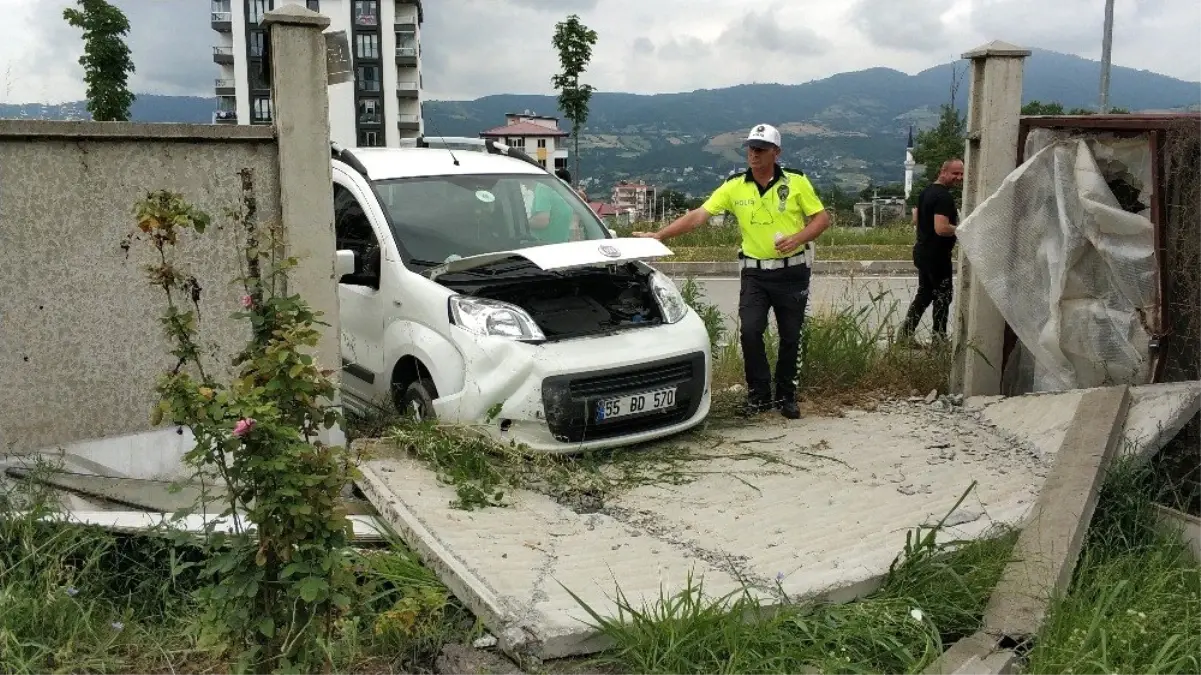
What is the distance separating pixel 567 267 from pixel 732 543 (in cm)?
186

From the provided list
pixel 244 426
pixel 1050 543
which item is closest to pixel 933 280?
pixel 1050 543

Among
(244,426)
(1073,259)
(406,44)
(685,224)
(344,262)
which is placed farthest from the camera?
(406,44)

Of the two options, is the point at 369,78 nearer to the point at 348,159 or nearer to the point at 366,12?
the point at 366,12

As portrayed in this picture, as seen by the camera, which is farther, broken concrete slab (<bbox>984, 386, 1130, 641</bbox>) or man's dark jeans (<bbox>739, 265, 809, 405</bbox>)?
man's dark jeans (<bbox>739, 265, 809, 405</bbox>)

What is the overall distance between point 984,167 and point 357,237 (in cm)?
402

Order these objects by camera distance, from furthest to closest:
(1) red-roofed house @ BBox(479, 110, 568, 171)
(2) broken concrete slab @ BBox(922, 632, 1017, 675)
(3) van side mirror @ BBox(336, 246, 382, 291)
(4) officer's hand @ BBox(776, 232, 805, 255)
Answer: (1) red-roofed house @ BBox(479, 110, 568, 171) → (4) officer's hand @ BBox(776, 232, 805, 255) → (3) van side mirror @ BBox(336, 246, 382, 291) → (2) broken concrete slab @ BBox(922, 632, 1017, 675)

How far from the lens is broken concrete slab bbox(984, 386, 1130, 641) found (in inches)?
147

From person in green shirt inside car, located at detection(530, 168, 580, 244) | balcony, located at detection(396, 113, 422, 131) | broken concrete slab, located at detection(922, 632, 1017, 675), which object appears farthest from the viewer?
balcony, located at detection(396, 113, 422, 131)

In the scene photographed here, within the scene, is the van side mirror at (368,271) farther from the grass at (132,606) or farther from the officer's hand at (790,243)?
the officer's hand at (790,243)

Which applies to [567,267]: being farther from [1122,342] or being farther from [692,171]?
[692,171]

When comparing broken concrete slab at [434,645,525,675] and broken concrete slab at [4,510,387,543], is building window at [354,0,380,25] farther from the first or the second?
broken concrete slab at [434,645,525,675]

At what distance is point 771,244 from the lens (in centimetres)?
655

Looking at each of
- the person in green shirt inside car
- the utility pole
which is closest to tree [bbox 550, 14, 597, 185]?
the utility pole

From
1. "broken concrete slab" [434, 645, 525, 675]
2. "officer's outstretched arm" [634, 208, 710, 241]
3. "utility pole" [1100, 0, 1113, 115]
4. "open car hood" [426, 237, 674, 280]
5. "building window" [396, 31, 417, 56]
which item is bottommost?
"broken concrete slab" [434, 645, 525, 675]
